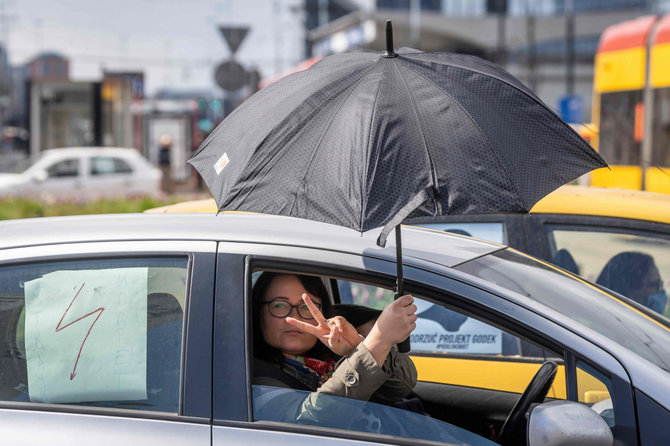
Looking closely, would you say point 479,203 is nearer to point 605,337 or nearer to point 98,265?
point 605,337

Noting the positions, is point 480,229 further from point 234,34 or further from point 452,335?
point 234,34

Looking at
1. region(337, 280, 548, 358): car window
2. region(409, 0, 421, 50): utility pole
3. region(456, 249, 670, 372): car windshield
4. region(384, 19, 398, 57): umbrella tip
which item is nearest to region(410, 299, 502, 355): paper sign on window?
region(337, 280, 548, 358): car window

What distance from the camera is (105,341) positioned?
7.18 feet

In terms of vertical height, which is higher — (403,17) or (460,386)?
(403,17)

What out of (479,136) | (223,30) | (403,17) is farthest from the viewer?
(403,17)

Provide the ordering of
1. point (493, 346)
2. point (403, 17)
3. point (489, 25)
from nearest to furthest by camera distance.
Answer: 1. point (493, 346)
2. point (403, 17)
3. point (489, 25)

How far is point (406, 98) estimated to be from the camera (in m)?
2.27

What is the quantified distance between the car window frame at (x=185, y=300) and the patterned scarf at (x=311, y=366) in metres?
0.37

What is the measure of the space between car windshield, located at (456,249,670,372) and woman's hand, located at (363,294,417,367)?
0.22m

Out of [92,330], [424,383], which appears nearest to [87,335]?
[92,330]

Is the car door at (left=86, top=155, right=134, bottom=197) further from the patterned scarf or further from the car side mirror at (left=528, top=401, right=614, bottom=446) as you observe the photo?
the car side mirror at (left=528, top=401, right=614, bottom=446)

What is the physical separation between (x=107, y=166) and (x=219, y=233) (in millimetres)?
17382

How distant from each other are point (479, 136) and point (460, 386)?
1.20 m

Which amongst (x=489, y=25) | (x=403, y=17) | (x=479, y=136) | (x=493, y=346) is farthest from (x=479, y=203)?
(x=489, y=25)
